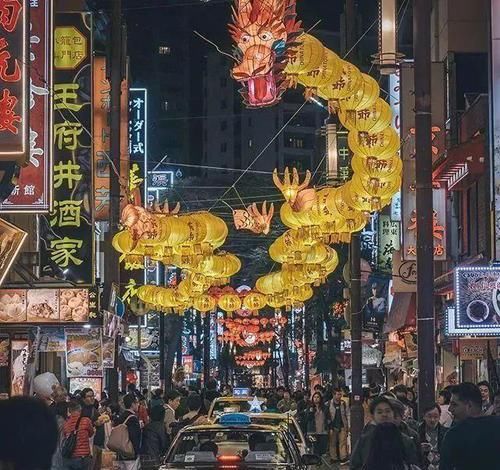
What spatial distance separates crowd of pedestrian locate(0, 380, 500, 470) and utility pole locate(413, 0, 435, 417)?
58cm

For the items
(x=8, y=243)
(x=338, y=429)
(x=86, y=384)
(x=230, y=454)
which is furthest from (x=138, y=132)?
(x=230, y=454)

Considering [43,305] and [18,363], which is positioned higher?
[43,305]

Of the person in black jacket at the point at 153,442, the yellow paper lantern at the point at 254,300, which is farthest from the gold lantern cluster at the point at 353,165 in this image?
the yellow paper lantern at the point at 254,300

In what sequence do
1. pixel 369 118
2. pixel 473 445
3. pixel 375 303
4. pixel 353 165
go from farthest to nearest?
pixel 375 303 → pixel 353 165 → pixel 369 118 → pixel 473 445

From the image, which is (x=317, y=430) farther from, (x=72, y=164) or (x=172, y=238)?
(x=72, y=164)

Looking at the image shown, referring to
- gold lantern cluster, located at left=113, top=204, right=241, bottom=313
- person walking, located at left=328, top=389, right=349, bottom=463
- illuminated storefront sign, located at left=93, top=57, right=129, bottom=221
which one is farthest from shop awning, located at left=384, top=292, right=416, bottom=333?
illuminated storefront sign, located at left=93, top=57, right=129, bottom=221

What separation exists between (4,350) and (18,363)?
418 mm

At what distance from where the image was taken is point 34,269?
3033 centimetres

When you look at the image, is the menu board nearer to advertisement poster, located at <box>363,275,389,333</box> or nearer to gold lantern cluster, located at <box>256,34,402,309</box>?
gold lantern cluster, located at <box>256,34,402,309</box>

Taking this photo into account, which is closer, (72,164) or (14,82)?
(14,82)

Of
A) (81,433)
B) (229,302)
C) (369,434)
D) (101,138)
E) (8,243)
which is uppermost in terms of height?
(101,138)

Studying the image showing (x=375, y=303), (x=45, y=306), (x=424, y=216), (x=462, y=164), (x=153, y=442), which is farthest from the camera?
(x=375, y=303)

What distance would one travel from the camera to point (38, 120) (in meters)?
21.6

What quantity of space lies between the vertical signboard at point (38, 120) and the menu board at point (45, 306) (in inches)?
246
